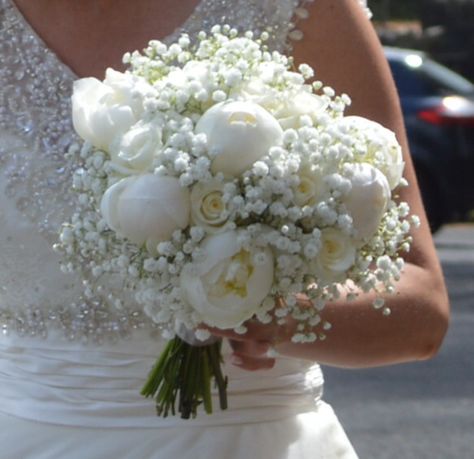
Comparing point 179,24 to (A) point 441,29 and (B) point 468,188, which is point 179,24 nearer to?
(B) point 468,188

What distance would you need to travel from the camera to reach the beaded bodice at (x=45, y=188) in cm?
265

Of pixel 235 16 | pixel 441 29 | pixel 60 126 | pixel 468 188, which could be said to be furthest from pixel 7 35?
pixel 441 29

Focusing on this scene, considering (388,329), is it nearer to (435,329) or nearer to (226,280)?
(435,329)

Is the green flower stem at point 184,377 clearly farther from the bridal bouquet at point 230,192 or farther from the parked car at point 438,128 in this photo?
the parked car at point 438,128

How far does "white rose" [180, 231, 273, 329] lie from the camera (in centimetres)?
214

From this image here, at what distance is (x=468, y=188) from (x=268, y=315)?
1514cm

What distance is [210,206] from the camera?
7.05 ft

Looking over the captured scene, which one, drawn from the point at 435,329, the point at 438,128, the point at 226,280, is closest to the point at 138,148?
the point at 226,280

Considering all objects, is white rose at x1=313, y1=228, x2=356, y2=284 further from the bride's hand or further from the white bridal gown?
the white bridal gown

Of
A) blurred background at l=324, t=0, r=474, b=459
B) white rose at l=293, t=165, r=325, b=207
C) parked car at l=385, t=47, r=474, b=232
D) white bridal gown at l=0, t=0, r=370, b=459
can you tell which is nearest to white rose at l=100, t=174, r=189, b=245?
white rose at l=293, t=165, r=325, b=207

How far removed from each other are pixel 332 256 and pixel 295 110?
0.69 ft

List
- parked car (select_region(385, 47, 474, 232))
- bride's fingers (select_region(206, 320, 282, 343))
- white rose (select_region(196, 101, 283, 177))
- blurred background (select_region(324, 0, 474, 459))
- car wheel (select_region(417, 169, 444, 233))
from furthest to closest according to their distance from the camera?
car wheel (select_region(417, 169, 444, 233)) < parked car (select_region(385, 47, 474, 232)) < blurred background (select_region(324, 0, 474, 459)) < bride's fingers (select_region(206, 320, 282, 343)) < white rose (select_region(196, 101, 283, 177))

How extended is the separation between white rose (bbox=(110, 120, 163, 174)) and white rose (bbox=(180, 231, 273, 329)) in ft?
0.45

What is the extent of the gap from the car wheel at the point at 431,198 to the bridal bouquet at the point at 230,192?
47.5 feet
